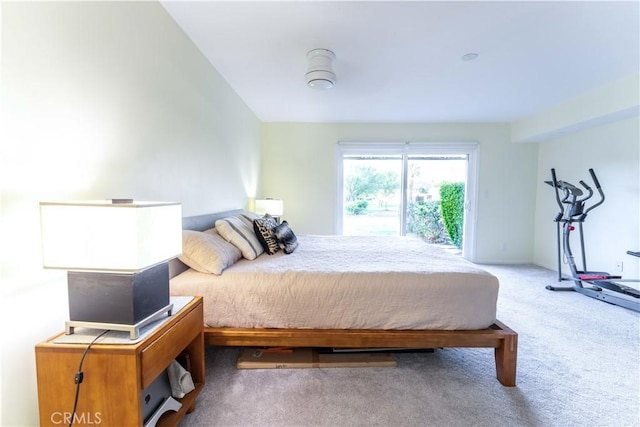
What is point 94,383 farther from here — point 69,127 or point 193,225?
point 193,225

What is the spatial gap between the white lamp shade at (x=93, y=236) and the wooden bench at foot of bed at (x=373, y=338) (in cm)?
92

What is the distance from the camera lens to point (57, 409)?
902mm

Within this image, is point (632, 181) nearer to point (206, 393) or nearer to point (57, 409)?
point (206, 393)

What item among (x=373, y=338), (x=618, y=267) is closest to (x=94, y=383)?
(x=373, y=338)

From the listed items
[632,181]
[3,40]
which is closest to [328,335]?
[3,40]

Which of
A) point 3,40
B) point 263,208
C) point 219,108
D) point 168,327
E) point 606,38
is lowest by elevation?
point 168,327

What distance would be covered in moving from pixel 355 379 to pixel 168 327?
117 cm

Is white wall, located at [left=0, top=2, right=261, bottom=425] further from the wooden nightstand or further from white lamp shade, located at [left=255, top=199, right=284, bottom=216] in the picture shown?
white lamp shade, located at [left=255, top=199, right=284, bottom=216]

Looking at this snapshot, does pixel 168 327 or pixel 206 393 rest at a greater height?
pixel 168 327

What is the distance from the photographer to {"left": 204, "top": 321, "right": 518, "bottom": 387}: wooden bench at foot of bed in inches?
63.0

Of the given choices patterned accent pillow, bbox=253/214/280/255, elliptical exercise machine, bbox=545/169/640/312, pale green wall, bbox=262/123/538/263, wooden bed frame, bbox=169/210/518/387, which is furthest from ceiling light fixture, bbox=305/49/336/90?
elliptical exercise machine, bbox=545/169/640/312

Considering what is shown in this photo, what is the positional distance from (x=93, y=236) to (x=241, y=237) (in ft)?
4.08

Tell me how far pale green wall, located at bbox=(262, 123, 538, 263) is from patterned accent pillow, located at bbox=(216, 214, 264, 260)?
231 cm

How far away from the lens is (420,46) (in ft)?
6.98
